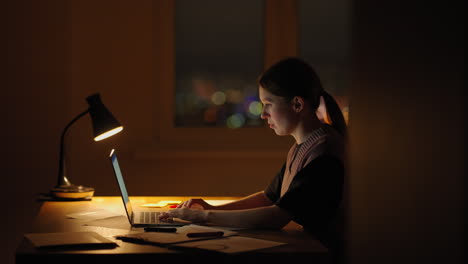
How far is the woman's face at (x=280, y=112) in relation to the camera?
201 centimetres

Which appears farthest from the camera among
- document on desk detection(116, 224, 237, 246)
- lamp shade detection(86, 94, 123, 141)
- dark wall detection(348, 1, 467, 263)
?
lamp shade detection(86, 94, 123, 141)

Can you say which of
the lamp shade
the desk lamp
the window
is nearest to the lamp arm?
the desk lamp

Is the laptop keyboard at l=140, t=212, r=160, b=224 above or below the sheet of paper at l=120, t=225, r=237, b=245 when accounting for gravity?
below

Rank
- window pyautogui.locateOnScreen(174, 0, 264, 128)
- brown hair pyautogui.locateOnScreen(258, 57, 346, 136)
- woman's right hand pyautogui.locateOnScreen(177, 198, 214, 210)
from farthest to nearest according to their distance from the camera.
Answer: window pyautogui.locateOnScreen(174, 0, 264, 128) → woman's right hand pyautogui.locateOnScreen(177, 198, 214, 210) → brown hair pyautogui.locateOnScreen(258, 57, 346, 136)

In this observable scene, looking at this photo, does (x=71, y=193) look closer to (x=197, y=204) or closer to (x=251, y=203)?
(x=197, y=204)

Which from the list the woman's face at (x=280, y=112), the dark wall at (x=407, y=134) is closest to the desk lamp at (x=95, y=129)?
the woman's face at (x=280, y=112)

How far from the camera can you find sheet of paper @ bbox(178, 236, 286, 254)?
5.02 ft

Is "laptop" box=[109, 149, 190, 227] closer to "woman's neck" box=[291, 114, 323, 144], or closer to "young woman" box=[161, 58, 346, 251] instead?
"young woman" box=[161, 58, 346, 251]

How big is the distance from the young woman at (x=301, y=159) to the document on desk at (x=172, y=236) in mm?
44

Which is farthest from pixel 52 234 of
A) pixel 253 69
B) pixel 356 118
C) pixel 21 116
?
pixel 253 69

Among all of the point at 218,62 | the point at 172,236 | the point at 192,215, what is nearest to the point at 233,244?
the point at 172,236

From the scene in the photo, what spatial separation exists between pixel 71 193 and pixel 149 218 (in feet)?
2.22

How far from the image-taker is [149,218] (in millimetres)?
2033

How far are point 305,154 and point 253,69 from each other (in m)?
1.98
